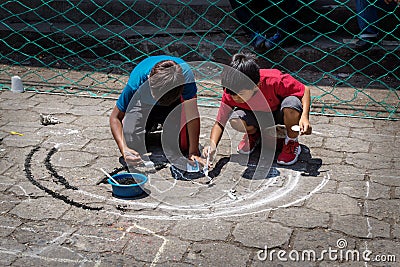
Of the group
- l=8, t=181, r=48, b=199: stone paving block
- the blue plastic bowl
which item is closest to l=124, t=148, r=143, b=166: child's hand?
the blue plastic bowl

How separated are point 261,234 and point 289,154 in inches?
42.0

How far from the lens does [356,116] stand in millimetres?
5449

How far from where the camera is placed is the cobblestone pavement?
10.9ft

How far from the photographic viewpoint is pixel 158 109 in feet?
15.1

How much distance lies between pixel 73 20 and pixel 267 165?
163 inches

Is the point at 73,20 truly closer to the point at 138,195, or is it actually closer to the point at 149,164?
the point at 149,164

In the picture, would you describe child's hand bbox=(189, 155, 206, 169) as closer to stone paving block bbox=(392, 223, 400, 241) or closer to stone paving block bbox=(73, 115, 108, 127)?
stone paving block bbox=(73, 115, 108, 127)

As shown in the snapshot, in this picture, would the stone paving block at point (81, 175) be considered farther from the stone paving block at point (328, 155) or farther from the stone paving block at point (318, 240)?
the stone paving block at point (328, 155)

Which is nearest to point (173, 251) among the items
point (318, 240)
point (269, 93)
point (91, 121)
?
point (318, 240)

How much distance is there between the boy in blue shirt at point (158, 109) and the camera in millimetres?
4082

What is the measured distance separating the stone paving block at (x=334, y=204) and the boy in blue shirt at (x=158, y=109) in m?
0.88

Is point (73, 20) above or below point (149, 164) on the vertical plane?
below

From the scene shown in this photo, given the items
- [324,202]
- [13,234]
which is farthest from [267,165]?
[13,234]

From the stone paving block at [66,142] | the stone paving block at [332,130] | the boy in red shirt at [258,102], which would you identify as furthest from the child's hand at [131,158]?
the stone paving block at [332,130]
